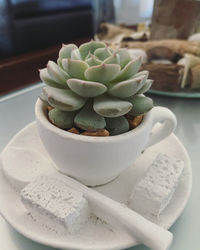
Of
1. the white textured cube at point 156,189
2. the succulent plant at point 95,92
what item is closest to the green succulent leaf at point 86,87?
the succulent plant at point 95,92

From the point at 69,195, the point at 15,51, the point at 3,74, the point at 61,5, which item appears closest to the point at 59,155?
the point at 69,195

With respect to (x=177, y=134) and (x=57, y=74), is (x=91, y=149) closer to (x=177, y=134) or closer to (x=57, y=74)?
(x=57, y=74)

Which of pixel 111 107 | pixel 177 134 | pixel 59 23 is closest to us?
pixel 111 107

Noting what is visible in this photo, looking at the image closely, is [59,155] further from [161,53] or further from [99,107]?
[161,53]

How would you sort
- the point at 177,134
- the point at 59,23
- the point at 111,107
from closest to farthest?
the point at 111,107
the point at 177,134
the point at 59,23

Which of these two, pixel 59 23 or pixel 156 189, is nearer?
pixel 156 189

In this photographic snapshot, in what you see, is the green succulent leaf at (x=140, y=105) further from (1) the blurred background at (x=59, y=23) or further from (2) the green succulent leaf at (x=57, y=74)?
(1) the blurred background at (x=59, y=23)

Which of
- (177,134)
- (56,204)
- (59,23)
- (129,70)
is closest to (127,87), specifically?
(129,70)
